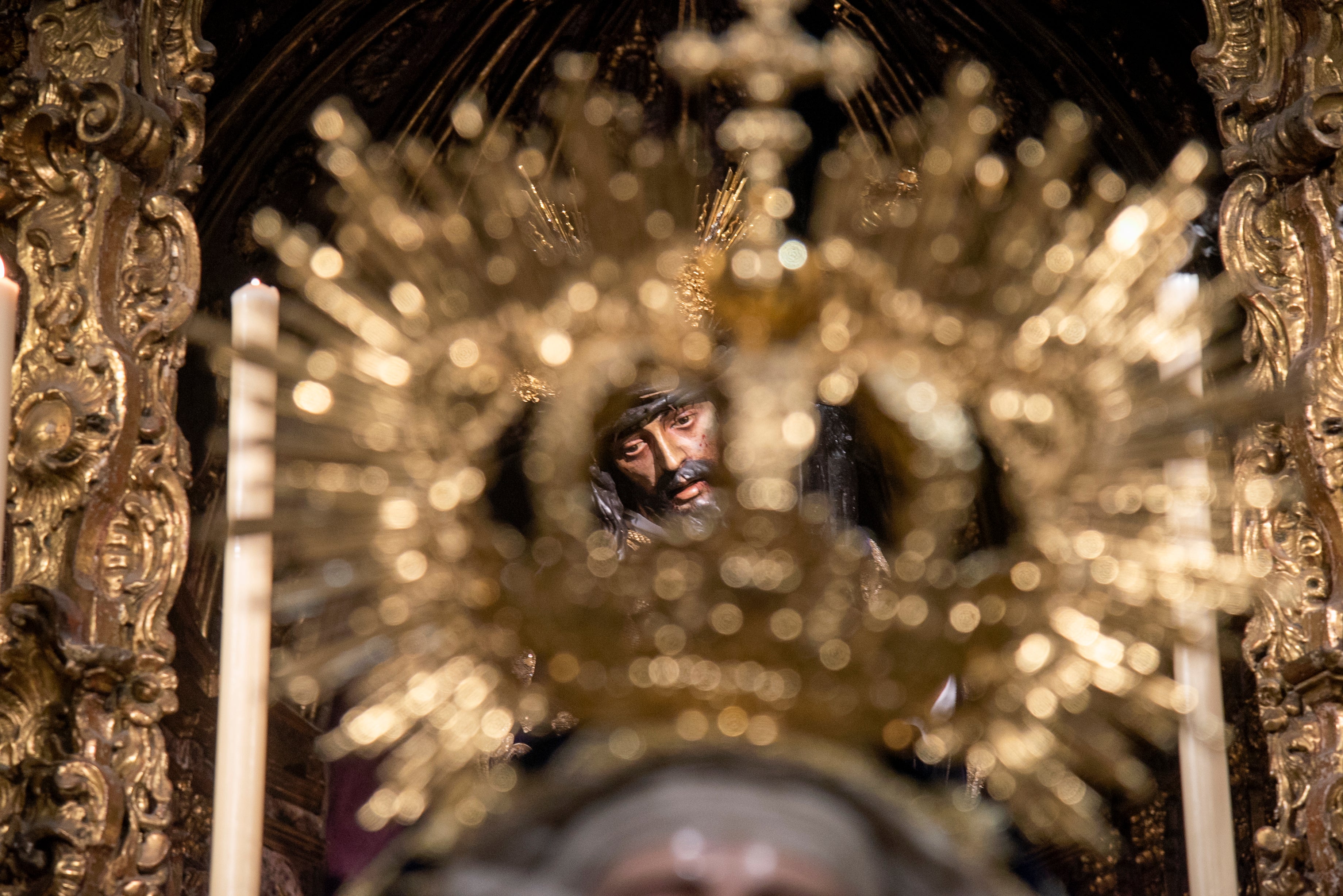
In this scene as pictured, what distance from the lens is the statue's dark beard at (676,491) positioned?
1612 mm

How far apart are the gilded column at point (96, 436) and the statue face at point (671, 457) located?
1.49ft

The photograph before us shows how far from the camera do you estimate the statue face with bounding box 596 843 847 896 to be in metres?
0.88

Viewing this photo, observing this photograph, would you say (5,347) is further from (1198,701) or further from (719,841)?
(1198,701)

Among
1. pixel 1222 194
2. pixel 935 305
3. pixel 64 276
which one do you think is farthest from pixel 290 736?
pixel 1222 194

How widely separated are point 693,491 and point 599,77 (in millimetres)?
484

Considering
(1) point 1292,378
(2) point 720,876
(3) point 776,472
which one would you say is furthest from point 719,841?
(1) point 1292,378

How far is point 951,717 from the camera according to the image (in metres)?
1.09

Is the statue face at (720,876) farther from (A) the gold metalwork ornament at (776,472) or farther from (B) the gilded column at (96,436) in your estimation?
(B) the gilded column at (96,436)

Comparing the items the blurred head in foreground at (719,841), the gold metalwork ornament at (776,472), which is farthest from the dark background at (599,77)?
the blurred head in foreground at (719,841)

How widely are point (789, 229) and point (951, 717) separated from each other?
0.81 metres

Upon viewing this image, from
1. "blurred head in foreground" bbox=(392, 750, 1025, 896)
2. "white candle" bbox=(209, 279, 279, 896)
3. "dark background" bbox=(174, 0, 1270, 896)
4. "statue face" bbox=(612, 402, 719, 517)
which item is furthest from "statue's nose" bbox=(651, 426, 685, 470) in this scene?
"blurred head in foreground" bbox=(392, 750, 1025, 896)

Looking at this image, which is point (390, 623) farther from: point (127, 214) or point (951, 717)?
point (127, 214)

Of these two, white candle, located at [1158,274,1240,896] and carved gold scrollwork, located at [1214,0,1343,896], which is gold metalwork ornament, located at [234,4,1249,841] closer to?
white candle, located at [1158,274,1240,896]

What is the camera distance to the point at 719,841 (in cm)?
89
